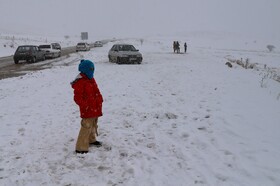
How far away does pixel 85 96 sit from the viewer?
5.95 metres

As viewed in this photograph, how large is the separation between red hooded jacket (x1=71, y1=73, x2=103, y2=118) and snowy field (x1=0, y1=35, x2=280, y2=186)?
0.81m

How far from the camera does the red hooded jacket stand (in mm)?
5883

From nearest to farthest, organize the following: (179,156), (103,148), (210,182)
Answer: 1. (210,182)
2. (179,156)
3. (103,148)

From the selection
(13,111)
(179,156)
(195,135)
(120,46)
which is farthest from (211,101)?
(120,46)

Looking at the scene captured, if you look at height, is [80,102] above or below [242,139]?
above

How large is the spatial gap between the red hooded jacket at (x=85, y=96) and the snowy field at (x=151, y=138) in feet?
2.65

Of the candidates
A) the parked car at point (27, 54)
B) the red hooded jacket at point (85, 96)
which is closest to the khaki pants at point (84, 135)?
the red hooded jacket at point (85, 96)

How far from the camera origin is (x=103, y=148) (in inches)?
250

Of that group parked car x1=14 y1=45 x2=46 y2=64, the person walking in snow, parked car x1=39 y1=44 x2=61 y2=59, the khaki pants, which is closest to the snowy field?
the khaki pants

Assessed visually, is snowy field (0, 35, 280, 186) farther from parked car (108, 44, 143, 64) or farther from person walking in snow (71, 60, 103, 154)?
parked car (108, 44, 143, 64)

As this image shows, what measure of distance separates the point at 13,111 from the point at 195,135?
5479mm

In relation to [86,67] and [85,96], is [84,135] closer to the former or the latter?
[85,96]

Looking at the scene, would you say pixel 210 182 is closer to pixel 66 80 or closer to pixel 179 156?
pixel 179 156

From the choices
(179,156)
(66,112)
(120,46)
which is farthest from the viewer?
(120,46)
